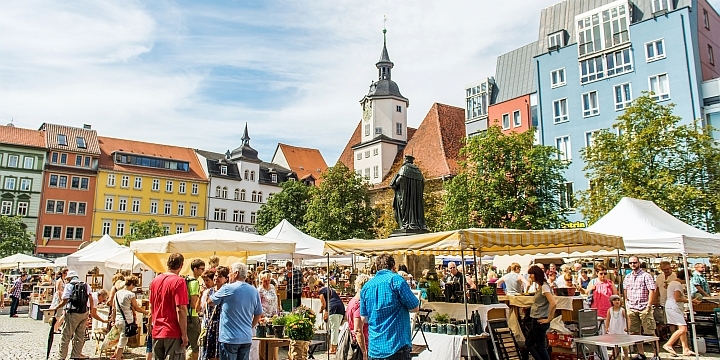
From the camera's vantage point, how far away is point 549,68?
35656mm

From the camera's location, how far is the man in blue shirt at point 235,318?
20.8ft

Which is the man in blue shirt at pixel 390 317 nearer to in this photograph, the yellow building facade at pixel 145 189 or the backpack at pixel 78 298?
the backpack at pixel 78 298

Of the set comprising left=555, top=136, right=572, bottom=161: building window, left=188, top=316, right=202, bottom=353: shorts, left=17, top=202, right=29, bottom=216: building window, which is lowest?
left=188, top=316, right=202, bottom=353: shorts

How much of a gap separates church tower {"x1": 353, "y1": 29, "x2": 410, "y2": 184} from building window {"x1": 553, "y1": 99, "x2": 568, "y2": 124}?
1905 cm

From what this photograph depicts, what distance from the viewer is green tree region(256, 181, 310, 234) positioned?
4712cm

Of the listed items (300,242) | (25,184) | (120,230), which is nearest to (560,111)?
(300,242)

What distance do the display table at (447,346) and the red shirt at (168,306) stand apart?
377cm

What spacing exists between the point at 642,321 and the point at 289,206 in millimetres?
38406

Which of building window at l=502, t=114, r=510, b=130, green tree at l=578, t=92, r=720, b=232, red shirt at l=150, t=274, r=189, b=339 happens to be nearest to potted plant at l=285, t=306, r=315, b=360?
red shirt at l=150, t=274, r=189, b=339

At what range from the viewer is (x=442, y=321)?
8664 mm

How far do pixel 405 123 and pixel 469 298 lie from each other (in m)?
44.8

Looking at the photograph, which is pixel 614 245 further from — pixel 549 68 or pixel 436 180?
pixel 436 180

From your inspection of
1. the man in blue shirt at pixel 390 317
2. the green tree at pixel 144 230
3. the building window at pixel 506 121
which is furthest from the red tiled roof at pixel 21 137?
the man in blue shirt at pixel 390 317

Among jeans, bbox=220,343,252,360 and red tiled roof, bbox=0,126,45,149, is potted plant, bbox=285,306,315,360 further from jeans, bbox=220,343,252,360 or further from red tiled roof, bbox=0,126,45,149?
red tiled roof, bbox=0,126,45,149
